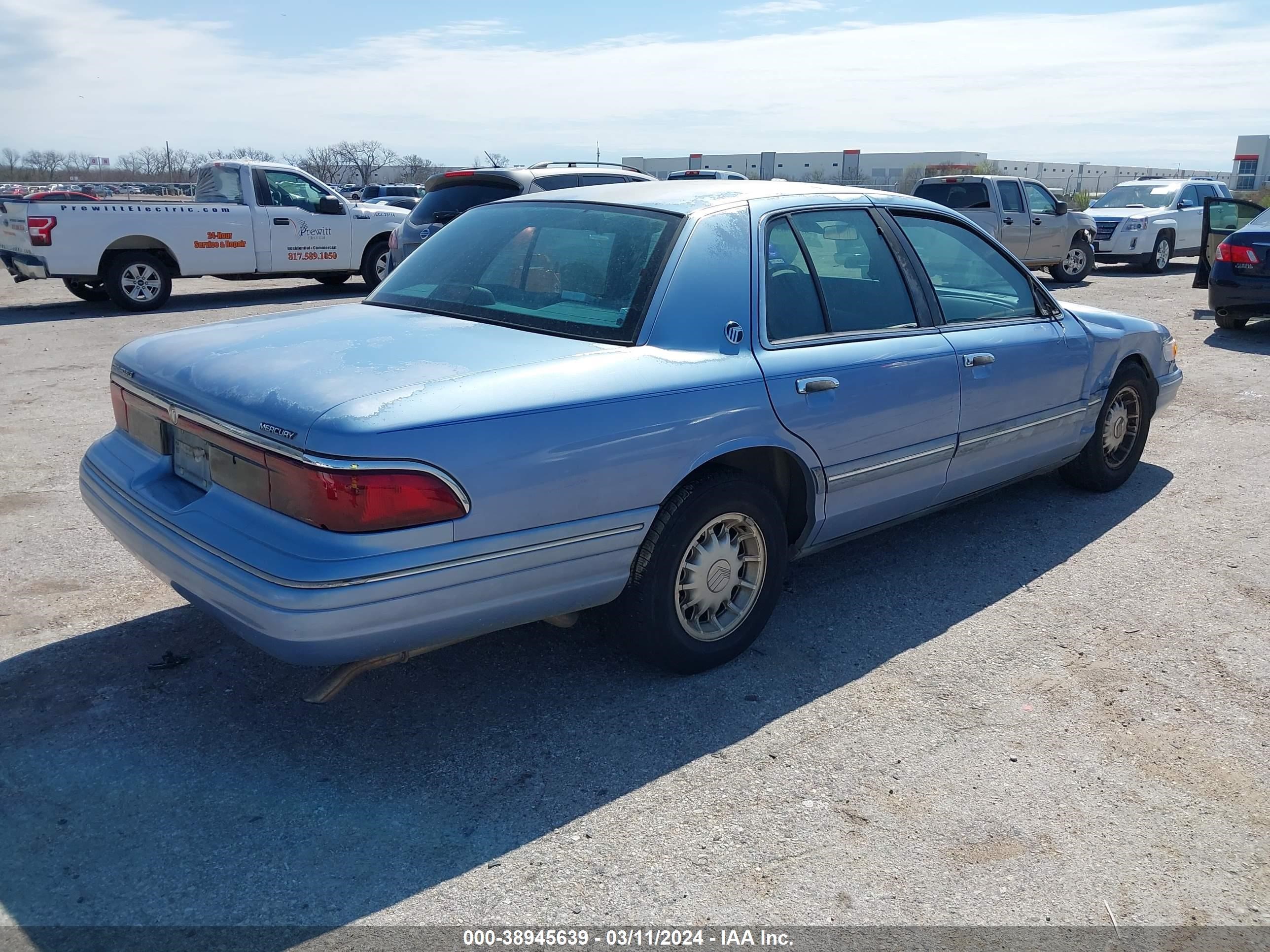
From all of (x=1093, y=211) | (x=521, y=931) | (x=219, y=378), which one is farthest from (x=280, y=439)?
(x=1093, y=211)

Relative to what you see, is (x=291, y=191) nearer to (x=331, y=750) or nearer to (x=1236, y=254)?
(x=1236, y=254)

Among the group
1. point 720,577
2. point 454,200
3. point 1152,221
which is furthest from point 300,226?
point 1152,221

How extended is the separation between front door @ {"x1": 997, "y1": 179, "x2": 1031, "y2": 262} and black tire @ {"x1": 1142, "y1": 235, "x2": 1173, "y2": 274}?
4.51m

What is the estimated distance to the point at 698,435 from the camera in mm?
3395

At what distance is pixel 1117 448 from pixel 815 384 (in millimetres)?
3016

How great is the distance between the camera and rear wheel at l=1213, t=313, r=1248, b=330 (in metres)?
11.7

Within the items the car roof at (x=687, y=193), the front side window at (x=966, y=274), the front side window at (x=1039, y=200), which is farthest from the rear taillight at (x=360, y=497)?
the front side window at (x=1039, y=200)

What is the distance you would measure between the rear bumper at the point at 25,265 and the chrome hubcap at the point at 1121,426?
11762 mm

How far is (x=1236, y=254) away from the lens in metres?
11.4

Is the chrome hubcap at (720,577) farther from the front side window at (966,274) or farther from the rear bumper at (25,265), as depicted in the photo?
the rear bumper at (25,265)

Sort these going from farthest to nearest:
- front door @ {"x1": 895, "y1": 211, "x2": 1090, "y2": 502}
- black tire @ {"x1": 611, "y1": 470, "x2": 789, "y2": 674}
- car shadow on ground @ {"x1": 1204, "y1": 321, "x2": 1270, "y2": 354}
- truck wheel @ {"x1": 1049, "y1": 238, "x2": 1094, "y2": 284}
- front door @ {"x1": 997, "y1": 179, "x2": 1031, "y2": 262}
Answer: truck wheel @ {"x1": 1049, "y1": 238, "x2": 1094, "y2": 284} → front door @ {"x1": 997, "y1": 179, "x2": 1031, "y2": 262} → car shadow on ground @ {"x1": 1204, "y1": 321, "x2": 1270, "y2": 354} → front door @ {"x1": 895, "y1": 211, "x2": 1090, "y2": 502} → black tire @ {"x1": 611, "y1": 470, "x2": 789, "y2": 674}

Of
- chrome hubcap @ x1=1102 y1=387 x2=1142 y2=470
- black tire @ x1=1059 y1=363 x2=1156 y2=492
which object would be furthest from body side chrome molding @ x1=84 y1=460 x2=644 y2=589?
chrome hubcap @ x1=1102 y1=387 x2=1142 y2=470

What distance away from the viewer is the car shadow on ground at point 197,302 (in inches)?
511

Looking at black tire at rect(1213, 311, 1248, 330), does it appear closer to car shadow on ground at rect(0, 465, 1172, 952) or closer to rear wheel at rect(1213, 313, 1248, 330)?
rear wheel at rect(1213, 313, 1248, 330)
